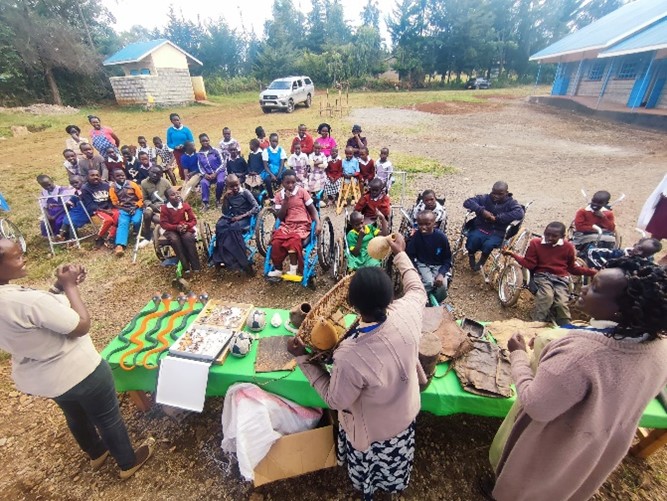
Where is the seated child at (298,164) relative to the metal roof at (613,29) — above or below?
below

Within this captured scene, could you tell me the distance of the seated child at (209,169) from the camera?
24.6 ft

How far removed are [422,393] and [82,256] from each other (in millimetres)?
6056

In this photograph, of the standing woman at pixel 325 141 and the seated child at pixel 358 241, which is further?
the standing woman at pixel 325 141

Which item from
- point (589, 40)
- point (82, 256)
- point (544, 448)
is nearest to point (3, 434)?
point (82, 256)

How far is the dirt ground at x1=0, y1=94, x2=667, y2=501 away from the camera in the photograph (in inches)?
98.0

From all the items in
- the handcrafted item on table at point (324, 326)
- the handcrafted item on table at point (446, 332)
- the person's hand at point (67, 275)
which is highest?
the person's hand at point (67, 275)

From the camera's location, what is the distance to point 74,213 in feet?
20.0

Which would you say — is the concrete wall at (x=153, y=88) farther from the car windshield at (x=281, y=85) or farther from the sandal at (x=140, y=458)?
the sandal at (x=140, y=458)

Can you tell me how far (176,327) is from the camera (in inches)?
111

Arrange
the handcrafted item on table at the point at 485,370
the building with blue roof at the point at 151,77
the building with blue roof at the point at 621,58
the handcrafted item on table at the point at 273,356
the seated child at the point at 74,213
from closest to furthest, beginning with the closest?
1. the handcrafted item on table at the point at 485,370
2. the handcrafted item on table at the point at 273,356
3. the seated child at the point at 74,213
4. the building with blue roof at the point at 621,58
5. the building with blue roof at the point at 151,77

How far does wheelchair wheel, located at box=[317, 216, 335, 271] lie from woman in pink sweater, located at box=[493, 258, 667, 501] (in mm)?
3393

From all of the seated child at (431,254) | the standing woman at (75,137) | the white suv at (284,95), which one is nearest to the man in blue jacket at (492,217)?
the seated child at (431,254)

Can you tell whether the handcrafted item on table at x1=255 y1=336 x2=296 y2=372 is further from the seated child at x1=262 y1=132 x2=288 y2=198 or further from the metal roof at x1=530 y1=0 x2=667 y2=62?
the metal roof at x1=530 y1=0 x2=667 y2=62

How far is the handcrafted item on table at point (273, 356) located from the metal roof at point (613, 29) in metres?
22.2
